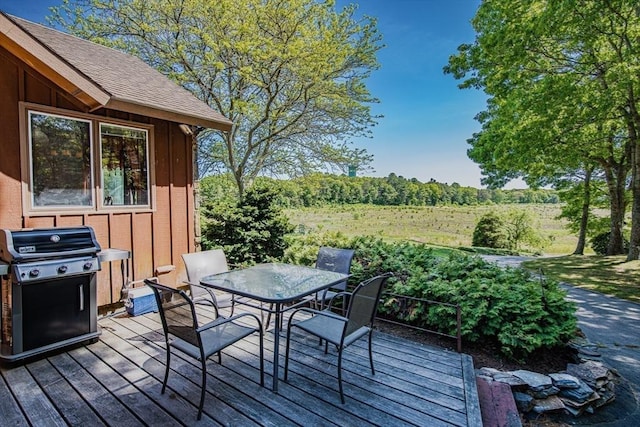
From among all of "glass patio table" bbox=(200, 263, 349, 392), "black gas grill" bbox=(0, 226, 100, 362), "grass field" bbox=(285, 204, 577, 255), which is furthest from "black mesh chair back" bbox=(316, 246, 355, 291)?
"grass field" bbox=(285, 204, 577, 255)

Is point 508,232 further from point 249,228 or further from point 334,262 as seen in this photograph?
point 334,262

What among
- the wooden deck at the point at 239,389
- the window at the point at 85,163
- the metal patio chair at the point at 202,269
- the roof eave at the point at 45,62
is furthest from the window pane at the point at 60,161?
the wooden deck at the point at 239,389

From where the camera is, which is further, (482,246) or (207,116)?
(482,246)

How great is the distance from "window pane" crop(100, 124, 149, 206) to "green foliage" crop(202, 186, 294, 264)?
2599 mm

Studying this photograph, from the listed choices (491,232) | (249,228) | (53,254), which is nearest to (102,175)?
(53,254)

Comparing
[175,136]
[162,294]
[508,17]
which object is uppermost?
[508,17]

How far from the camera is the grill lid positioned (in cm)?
281

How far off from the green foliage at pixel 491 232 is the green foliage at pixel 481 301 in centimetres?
1417

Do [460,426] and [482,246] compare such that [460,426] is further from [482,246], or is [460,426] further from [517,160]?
[482,246]

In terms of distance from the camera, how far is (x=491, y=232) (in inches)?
671

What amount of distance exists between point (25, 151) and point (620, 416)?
252 inches

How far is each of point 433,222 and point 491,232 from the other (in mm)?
3736

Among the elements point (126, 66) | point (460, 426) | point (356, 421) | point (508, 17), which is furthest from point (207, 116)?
point (508, 17)

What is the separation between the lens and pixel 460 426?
210cm
